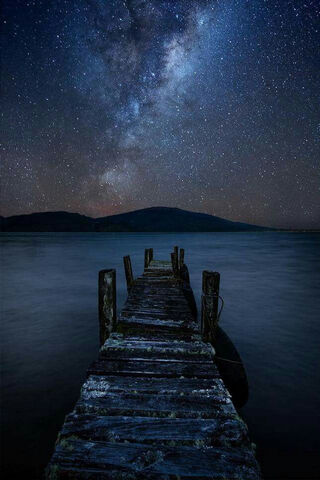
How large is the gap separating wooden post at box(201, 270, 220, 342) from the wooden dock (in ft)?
2.78

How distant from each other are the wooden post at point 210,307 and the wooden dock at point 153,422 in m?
0.85

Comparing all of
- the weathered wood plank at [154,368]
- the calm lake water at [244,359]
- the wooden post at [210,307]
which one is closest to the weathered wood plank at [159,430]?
the weathered wood plank at [154,368]

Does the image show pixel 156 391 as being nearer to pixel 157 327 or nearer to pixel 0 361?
pixel 157 327

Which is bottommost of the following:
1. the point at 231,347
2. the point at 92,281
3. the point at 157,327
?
the point at 92,281

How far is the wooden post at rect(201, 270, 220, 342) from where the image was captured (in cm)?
507

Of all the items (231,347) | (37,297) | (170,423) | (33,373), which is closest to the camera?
(170,423)

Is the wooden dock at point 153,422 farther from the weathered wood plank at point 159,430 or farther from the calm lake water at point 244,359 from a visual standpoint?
the calm lake water at point 244,359

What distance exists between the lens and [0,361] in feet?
23.7

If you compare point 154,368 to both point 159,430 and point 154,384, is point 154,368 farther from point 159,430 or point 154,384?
point 159,430

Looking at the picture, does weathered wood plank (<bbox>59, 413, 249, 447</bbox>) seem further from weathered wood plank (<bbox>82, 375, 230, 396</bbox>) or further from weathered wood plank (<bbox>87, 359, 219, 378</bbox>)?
weathered wood plank (<bbox>87, 359, 219, 378</bbox>)

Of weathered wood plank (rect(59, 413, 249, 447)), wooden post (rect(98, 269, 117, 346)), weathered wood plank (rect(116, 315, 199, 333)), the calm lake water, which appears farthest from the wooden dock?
the calm lake water

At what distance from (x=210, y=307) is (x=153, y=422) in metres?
2.94

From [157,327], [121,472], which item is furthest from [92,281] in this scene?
[121,472]

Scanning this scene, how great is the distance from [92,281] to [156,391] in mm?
18326
